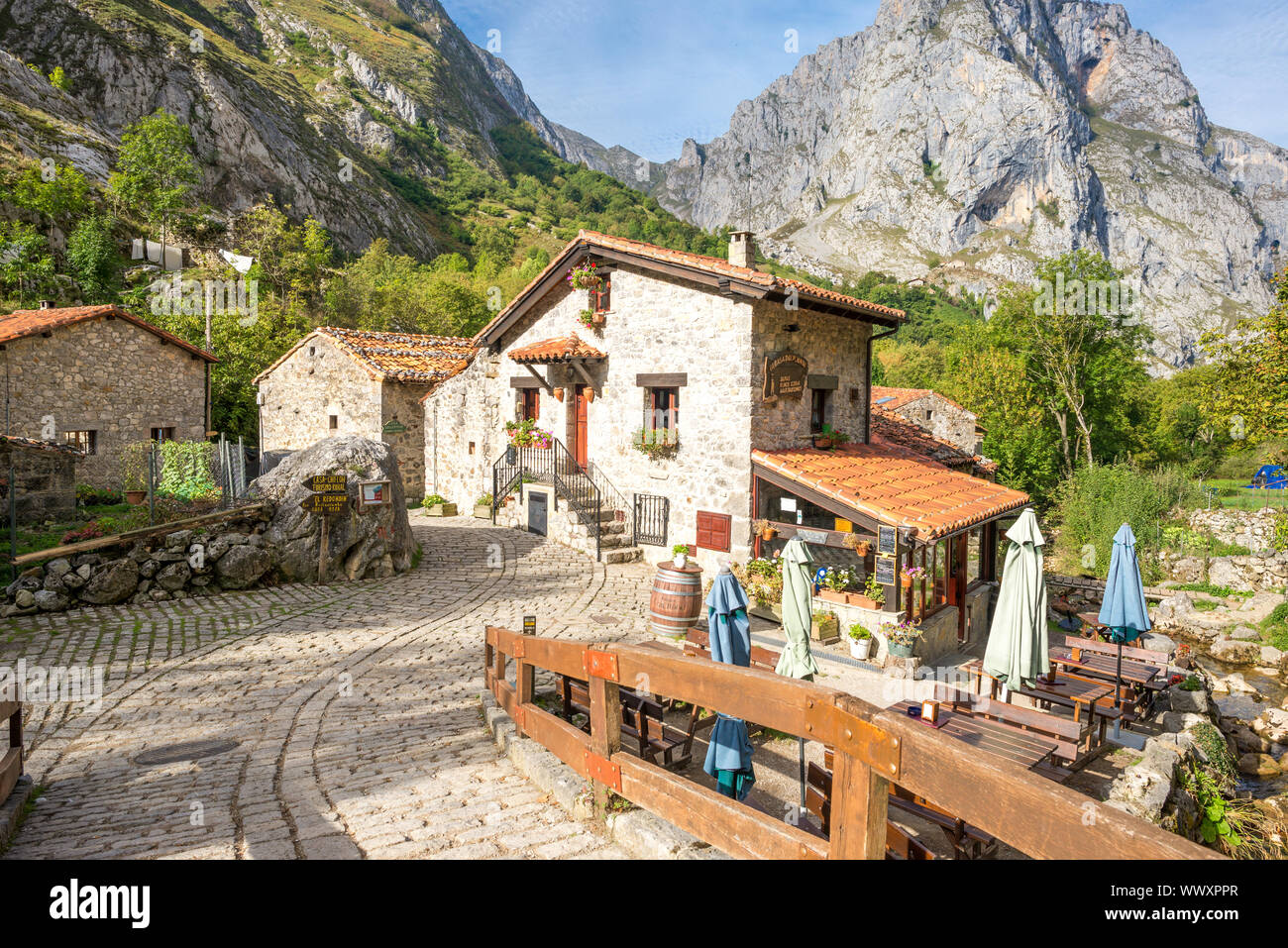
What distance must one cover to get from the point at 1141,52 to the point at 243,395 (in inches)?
7644

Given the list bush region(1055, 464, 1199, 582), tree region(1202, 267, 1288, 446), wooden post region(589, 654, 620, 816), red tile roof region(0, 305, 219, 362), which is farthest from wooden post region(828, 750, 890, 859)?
bush region(1055, 464, 1199, 582)

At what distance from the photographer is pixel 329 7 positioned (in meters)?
108

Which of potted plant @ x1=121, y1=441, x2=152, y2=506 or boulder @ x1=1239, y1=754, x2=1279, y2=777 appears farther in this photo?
potted plant @ x1=121, y1=441, x2=152, y2=506

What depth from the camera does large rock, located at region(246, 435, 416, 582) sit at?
1308cm

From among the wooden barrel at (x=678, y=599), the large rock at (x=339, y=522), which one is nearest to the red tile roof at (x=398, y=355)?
the large rock at (x=339, y=522)

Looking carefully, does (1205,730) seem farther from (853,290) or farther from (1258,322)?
(853,290)

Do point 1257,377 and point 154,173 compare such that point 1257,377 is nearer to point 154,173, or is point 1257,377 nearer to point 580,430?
point 580,430

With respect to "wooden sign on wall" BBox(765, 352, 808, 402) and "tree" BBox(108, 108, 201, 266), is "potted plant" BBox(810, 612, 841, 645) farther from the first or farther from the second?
"tree" BBox(108, 108, 201, 266)

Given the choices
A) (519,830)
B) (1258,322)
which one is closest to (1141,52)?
(1258,322)

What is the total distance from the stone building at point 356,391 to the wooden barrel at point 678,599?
13.6 m

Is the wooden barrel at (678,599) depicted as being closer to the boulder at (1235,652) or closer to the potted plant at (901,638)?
the potted plant at (901,638)

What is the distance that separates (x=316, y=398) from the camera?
23.9 meters

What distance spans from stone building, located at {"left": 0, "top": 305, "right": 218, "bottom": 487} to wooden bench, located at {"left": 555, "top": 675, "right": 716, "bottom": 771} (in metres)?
18.5

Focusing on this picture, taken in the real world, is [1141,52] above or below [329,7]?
above
